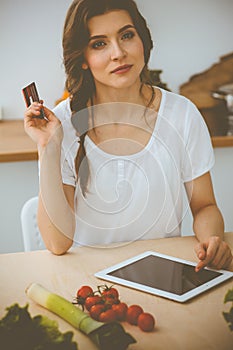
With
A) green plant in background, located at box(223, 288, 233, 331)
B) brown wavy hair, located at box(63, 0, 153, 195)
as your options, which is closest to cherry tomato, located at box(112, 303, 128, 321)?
green plant in background, located at box(223, 288, 233, 331)

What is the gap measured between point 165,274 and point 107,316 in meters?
0.16

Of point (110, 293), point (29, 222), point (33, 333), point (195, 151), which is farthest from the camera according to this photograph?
point (29, 222)

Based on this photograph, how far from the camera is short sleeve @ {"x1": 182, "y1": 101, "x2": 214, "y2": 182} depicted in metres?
1.13

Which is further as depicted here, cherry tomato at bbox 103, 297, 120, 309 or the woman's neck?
the woman's neck

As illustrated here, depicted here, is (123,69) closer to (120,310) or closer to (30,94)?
(30,94)

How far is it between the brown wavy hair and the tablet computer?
0.14 metres

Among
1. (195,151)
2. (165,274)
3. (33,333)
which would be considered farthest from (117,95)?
(33,333)

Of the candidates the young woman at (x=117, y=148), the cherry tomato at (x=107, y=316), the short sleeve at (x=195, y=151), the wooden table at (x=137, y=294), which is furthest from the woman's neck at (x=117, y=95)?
the cherry tomato at (x=107, y=316)

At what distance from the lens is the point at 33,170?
1183 mm

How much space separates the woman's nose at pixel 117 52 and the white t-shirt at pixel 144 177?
0.34ft

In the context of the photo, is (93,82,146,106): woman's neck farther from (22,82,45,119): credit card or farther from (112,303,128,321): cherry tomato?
(112,303,128,321): cherry tomato

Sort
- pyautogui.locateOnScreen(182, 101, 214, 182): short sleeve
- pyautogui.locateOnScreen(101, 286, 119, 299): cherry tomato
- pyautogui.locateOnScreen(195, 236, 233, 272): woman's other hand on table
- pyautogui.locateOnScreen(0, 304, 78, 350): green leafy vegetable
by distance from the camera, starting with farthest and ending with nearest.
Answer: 1. pyautogui.locateOnScreen(182, 101, 214, 182): short sleeve
2. pyautogui.locateOnScreen(195, 236, 233, 272): woman's other hand on table
3. pyautogui.locateOnScreen(101, 286, 119, 299): cherry tomato
4. pyautogui.locateOnScreen(0, 304, 78, 350): green leafy vegetable

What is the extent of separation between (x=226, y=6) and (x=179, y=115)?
0.63 feet

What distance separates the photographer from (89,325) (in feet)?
2.76
